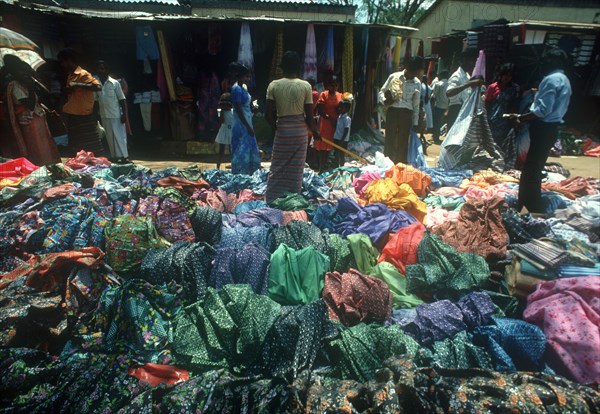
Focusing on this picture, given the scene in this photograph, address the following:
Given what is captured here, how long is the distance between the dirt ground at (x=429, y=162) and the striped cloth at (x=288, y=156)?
3.64 meters

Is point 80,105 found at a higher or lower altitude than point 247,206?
higher

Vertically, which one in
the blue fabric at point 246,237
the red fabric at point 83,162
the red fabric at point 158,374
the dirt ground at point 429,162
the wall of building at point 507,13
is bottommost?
the dirt ground at point 429,162

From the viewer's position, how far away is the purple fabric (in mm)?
3639

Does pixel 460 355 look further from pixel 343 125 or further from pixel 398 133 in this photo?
pixel 343 125

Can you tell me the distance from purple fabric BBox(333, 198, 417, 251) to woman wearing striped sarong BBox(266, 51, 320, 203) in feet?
2.80

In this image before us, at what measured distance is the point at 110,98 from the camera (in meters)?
6.54

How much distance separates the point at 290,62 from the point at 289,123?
0.65m

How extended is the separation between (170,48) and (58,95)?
2841 millimetres

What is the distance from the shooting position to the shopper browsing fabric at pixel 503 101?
714cm

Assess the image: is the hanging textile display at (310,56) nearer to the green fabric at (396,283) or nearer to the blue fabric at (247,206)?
the blue fabric at (247,206)

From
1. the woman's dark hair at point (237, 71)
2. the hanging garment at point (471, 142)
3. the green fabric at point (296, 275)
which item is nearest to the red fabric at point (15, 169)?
the woman's dark hair at point (237, 71)

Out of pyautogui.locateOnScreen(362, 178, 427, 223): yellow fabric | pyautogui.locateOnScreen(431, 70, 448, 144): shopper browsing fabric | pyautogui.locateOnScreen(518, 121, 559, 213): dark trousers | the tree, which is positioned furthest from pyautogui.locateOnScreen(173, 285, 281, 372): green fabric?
the tree

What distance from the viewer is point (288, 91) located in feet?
13.9

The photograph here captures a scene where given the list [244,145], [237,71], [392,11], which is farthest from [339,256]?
[392,11]
